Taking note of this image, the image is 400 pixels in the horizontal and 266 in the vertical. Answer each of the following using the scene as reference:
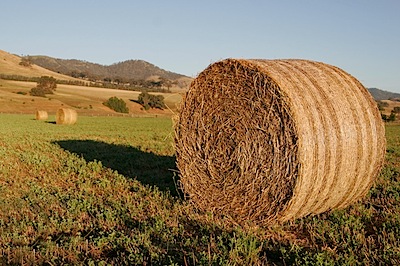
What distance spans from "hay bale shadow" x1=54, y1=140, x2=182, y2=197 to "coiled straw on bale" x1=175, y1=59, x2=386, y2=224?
92 centimetres

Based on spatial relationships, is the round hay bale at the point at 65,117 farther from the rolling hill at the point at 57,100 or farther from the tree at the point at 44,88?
the tree at the point at 44,88

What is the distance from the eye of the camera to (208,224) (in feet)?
20.0

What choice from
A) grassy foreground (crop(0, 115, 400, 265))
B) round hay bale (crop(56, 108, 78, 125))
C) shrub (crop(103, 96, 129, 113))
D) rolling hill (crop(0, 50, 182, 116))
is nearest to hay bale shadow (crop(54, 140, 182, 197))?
grassy foreground (crop(0, 115, 400, 265))

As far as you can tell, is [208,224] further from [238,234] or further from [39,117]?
[39,117]

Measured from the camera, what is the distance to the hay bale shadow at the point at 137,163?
30.0 feet

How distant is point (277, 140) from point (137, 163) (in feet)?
19.5

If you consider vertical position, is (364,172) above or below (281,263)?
above

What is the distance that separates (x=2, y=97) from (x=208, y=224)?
212 ft

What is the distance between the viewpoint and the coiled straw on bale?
237 inches

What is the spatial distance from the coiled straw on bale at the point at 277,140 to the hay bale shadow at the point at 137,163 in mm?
918

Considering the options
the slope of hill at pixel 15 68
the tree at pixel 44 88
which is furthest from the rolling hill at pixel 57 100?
the tree at pixel 44 88

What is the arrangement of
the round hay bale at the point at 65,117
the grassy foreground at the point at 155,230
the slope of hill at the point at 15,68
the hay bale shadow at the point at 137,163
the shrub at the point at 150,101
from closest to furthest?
the grassy foreground at the point at 155,230 < the hay bale shadow at the point at 137,163 < the round hay bale at the point at 65,117 < the shrub at the point at 150,101 < the slope of hill at the point at 15,68

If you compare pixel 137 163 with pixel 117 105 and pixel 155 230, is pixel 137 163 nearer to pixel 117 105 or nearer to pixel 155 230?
pixel 155 230

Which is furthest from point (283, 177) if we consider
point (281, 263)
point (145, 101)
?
point (145, 101)
